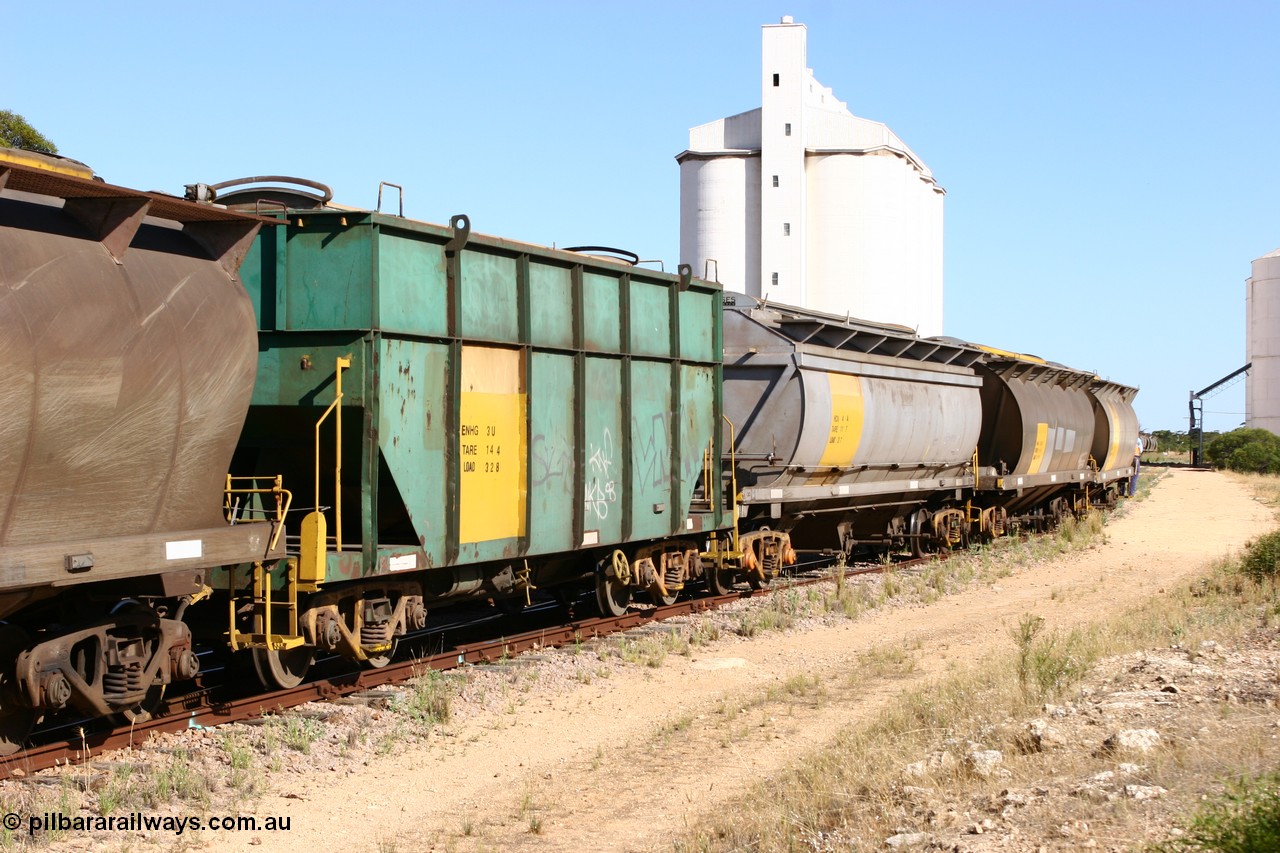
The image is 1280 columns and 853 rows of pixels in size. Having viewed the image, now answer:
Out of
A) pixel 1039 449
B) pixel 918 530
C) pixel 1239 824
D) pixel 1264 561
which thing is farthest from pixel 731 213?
pixel 1239 824

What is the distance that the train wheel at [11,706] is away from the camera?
26.9 feet

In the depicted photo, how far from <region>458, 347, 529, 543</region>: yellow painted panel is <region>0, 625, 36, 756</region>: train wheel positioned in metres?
4.00

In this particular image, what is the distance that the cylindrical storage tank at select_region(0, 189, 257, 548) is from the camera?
739 cm

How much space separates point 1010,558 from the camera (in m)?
23.8

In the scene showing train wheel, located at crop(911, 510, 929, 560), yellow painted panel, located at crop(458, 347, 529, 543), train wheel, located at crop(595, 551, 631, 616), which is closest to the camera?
yellow painted panel, located at crop(458, 347, 529, 543)

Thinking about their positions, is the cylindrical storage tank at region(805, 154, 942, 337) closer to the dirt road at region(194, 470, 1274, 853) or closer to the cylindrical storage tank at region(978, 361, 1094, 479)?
the cylindrical storage tank at region(978, 361, 1094, 479)

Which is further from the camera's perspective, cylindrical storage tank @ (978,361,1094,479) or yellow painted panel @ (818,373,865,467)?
cylindrical storage tank @ (978,361,1094,479)

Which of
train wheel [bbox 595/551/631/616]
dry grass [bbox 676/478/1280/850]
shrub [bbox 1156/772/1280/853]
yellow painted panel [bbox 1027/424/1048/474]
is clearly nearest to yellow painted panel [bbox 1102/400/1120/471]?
yellow painted panel [bbox 1027/424/1048/474]

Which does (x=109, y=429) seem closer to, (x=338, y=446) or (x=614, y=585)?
(x=338, y=446)

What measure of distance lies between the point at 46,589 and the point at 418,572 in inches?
168

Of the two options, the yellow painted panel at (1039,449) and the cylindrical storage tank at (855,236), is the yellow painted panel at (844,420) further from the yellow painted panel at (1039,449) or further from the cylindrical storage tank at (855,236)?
the cylindrical storage tank at (855,236)

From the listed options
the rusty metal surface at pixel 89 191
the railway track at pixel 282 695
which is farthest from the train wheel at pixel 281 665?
the rusty metal surface at pixel 89 191

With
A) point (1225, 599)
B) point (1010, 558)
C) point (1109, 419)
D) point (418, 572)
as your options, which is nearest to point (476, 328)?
point (418, 572)

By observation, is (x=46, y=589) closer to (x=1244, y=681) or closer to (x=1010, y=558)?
(x=1244, y=681)
